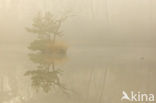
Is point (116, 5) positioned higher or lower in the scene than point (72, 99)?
higher

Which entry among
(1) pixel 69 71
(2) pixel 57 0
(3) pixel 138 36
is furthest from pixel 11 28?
(3) pixel 138 36

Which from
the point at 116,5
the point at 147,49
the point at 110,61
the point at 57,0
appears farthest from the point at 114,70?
the point at 57,0

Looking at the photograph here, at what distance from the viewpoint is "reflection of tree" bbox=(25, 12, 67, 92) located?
0.95 meters

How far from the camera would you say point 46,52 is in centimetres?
95

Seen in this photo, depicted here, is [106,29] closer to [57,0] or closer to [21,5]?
[57,0]

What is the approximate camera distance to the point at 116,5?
939mm

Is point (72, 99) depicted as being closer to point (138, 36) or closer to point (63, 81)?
point (63, 81)

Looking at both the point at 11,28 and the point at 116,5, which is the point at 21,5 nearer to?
the point at 11,28

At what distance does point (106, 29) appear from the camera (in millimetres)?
943

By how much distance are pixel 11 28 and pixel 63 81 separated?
42cm

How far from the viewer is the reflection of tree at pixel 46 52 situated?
954 millimetres

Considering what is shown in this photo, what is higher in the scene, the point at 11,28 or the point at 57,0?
the point at 57,0

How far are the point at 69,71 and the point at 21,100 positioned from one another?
32 centimetres

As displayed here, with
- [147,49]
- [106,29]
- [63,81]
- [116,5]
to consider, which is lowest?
[63,81]
